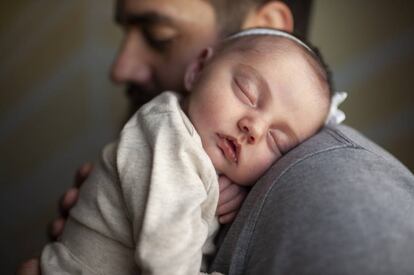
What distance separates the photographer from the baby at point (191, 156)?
2.41ft

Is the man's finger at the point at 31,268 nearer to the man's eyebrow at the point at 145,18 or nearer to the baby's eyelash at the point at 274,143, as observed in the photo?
the baby's eyelash at the point at 274,143

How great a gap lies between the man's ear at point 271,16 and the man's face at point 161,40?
15 centimetres

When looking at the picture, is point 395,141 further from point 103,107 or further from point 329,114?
point 103,107

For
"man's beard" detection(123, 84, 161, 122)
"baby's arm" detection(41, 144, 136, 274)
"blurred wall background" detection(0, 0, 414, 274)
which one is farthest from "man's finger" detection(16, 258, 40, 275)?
"blurred wall background" detection(0, 0, 414, 274)

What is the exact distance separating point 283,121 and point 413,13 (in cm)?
120

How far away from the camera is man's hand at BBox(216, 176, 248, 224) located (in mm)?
907

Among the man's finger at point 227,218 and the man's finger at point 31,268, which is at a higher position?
the man's finger at point 227,218

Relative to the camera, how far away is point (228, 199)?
922 mm

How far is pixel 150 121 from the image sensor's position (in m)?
0.89

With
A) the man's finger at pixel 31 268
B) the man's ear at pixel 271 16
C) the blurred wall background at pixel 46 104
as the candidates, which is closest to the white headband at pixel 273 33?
the man's ear at pixel 271 16

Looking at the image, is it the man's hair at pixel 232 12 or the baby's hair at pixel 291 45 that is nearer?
the baby's hair at pixel 291 45

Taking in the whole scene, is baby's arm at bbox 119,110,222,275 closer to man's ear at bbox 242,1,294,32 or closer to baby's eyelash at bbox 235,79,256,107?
baby's eyelash at bbox 235,79,256,107

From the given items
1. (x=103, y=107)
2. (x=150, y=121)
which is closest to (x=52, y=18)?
(x=103, y=107)

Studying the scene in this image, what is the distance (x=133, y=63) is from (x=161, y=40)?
0.52 feet
